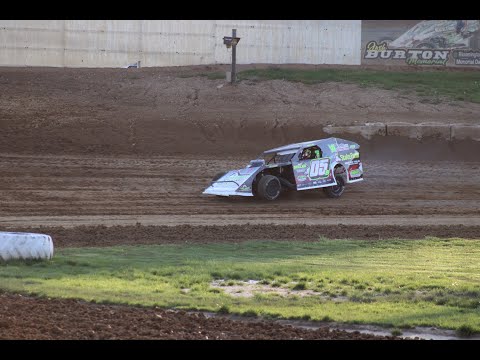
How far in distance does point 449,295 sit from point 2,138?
62.0 ft

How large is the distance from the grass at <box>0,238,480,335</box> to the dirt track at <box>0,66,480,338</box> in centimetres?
193

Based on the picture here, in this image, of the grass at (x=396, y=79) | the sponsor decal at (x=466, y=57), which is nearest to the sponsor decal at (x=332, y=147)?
the grass at (x=396, y=79)

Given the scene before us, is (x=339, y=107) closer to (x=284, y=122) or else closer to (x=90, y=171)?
(x=284, y=122)

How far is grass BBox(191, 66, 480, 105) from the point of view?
108 ft

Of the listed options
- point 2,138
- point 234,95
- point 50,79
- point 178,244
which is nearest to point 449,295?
point 178,244

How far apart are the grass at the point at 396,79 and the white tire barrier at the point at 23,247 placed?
20465 millimetres

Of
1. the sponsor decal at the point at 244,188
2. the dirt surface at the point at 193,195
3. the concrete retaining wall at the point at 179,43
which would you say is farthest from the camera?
the concrete retaining wall at the point at 179,43

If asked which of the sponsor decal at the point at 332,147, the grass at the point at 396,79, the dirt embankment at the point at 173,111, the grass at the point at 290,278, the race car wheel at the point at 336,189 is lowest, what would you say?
the grass at the point at 290,278

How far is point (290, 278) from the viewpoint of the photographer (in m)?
12.4

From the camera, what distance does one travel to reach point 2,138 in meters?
27.1

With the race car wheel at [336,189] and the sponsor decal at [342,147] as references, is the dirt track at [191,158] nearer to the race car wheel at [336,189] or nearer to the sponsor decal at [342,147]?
the race car wheel at [336,189]

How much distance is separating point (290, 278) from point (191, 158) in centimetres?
1482

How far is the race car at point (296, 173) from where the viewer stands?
882 inches

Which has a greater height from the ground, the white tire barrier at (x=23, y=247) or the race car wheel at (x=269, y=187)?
the race car wheel at (x=269, y=187)
